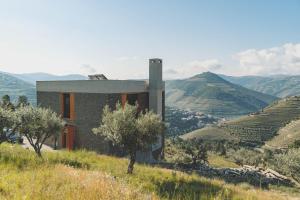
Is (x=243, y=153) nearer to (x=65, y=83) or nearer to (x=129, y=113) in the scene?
(x=65, y=83)

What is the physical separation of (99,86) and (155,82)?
24.7 feet

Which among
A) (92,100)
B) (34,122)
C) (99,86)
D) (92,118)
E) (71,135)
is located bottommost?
(71,135)

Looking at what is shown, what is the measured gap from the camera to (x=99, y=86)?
36.3 m

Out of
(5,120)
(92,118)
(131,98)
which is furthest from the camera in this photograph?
(131,98)

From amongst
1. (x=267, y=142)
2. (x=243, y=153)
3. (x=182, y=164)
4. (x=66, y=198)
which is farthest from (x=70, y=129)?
(x=267, y=142)

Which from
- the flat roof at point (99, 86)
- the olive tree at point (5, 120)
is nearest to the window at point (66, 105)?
the flat roof at point (99, 86)

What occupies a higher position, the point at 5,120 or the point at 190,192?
the point at 5,120

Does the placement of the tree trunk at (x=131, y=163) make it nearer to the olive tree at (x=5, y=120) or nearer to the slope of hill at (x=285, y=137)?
the olive tree at (x=5, y=120)

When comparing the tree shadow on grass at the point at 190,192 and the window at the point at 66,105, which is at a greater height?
the window at the point at 66,105

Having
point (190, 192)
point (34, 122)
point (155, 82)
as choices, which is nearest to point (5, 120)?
point (34, 122)

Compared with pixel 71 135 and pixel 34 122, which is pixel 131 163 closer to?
pixel 34 122

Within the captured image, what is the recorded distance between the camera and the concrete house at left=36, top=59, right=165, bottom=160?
3612 centimetres

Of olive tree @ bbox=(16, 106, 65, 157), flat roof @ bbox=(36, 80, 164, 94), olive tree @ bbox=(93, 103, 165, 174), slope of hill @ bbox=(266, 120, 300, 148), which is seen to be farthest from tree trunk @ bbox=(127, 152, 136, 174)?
slope of hill @ bbox=(266, 120, 300, 148)

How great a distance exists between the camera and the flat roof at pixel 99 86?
35.9 m
